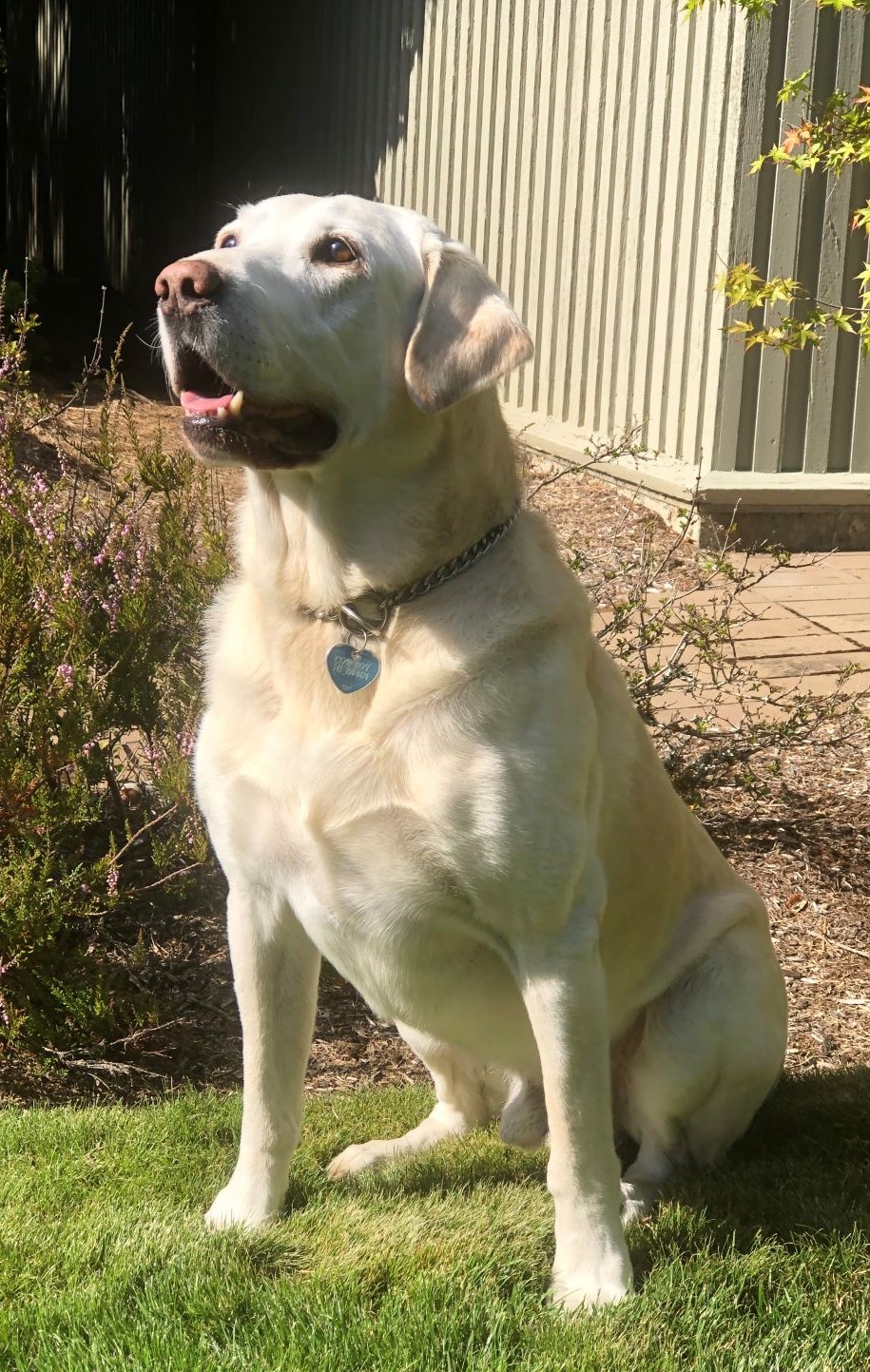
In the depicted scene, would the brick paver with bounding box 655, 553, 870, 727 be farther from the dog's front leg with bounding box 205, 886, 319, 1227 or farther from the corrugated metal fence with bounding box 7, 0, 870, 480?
the dog's front leg with bounding box 205, 886, 319, 1227

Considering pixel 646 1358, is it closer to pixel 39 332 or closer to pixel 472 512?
pixel 472 512

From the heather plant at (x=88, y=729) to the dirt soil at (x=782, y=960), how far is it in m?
0.12

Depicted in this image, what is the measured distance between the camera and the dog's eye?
2.45 metres

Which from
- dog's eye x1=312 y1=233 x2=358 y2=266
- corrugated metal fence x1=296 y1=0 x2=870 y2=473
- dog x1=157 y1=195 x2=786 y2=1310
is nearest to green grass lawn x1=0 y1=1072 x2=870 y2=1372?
dog x1=157 y1=195 x2=786 y2=1310

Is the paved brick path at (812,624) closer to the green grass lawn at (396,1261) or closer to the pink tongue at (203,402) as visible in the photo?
the green grass lawn at (396,1261)

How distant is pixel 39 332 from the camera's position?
11.4 m

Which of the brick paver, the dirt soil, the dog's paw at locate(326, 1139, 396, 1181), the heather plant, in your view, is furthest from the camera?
the brick paver

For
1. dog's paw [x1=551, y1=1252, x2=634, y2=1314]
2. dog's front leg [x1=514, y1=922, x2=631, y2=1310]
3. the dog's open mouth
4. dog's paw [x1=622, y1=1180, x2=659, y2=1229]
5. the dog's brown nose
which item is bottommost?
dog's paw [x1=622, y1=1180, x2=659, y2=1229]

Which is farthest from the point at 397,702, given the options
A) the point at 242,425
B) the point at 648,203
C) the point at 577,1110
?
the point at 648,203

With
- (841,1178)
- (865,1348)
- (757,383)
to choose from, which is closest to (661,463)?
(757,383)

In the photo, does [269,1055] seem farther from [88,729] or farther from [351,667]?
[88,729]

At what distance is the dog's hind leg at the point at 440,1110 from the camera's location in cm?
299

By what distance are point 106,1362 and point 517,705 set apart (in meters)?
1.17

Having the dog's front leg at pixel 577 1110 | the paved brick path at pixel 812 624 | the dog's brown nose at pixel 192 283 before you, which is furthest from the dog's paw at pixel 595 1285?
the paved brick path at pixel 812 624
